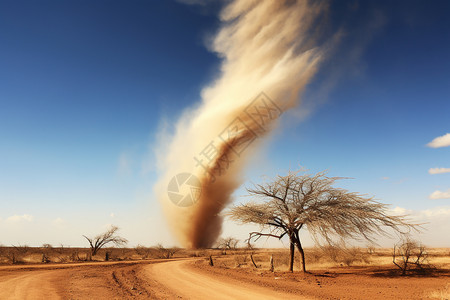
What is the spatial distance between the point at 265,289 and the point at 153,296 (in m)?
5.00

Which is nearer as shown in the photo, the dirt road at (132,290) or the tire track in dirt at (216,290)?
the dirt road at (132,290)

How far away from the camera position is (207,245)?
62.2 metres

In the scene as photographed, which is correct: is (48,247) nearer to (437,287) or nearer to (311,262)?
(311,262)

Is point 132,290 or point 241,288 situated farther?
point 241,288

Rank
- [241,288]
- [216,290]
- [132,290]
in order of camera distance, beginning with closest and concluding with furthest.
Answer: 1. [132,290]
2. [216,290]
3. [241,288]

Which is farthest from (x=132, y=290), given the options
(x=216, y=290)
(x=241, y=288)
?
(x=241, y=288)

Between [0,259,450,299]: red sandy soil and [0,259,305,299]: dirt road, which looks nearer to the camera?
[0,259,305,299]: dirt road

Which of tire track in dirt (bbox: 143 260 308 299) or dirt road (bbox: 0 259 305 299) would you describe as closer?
dirt road (bbox: 0 259 305 299)

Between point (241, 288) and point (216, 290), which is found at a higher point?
point (216, 290)

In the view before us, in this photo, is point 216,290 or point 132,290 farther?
point 216,290

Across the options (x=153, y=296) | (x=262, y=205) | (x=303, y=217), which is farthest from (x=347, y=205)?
(x=153, y=296)

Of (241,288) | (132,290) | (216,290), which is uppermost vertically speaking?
(132,290)

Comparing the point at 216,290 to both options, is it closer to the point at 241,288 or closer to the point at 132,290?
the point at 241,288

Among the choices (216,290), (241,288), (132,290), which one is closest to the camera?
(132,290)
